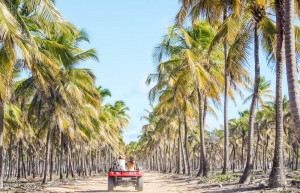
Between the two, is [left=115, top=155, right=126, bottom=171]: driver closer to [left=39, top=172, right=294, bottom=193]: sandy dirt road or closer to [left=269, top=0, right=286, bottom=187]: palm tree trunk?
[left=39, top=172, right=294, bottom=193]: sandy dirt road

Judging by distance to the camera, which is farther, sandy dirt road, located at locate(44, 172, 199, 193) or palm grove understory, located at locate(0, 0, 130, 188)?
sandy dirt road, located at locate(44, 172, 199, 193)

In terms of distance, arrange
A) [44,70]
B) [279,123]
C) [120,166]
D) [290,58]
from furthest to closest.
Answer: [44,70], [120,166], [279,123], [290,58]

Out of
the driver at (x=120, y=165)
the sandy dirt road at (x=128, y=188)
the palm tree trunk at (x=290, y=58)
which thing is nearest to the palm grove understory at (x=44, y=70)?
the sandy dirt road at (x=128, y=188)

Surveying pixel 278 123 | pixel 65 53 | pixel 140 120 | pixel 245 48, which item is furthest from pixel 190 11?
pixel 140 120

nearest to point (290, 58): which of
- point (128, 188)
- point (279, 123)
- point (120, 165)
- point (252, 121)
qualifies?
point (279, 123)

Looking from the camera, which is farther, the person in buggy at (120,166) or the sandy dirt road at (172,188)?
the person in buggy at (120,166)

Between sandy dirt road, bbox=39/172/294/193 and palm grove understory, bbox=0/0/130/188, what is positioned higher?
palm grove understory, bbox=0/0/130/188

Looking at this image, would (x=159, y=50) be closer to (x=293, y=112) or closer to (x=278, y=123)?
(x=278, y=123)

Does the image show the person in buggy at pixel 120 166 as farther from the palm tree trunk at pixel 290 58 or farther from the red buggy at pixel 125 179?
the palm tree trunk at pixel 290 58

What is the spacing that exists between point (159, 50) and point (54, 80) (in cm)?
809

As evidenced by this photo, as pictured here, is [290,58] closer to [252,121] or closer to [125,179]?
[252,121]

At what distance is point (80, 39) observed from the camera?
1838 cm

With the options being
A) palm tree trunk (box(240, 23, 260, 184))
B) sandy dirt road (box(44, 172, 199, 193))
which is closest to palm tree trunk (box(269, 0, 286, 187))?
palm tree trunk (box(240, 23, 260, 184))

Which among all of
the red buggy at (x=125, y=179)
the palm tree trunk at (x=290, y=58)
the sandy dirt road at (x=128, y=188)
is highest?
the palm tree trunk at (x=290, y=58)
